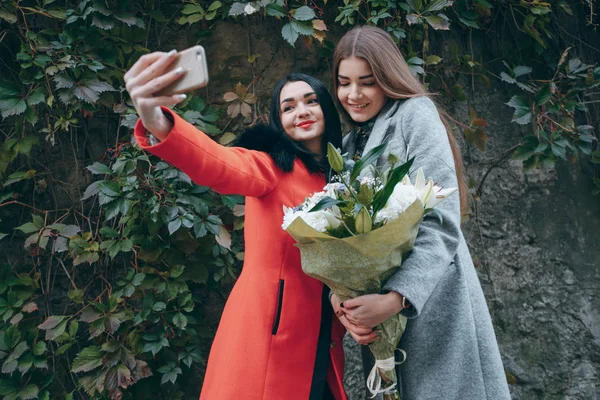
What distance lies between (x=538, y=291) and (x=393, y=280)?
158 cm

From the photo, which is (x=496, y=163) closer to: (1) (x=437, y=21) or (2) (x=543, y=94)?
(2) (x=543, y=94)

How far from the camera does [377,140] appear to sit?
1.75 metres

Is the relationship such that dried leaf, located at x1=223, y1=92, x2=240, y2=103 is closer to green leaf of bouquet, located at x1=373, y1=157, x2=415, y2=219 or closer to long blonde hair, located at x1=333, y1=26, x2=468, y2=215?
long blonde hair, located at x1=333, y1=26, x2=468, y2=215

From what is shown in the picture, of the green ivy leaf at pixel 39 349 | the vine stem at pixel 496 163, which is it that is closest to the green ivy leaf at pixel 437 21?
the vine stem at pixel 496 163

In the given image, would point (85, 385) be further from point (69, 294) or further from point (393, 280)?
point (393, 280)

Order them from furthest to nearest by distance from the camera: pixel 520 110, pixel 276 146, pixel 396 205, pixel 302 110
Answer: pixel 520 110 < pixel 302 110 < pixel 276 146 < pixel 396 205

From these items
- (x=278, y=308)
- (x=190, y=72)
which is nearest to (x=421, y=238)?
(x=278, y=308)

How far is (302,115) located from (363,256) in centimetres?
71

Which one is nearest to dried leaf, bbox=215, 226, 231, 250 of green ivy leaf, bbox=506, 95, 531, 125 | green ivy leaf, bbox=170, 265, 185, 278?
green ivy leaf, bbox=170, 265, 185, 278

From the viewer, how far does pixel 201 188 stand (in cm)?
231

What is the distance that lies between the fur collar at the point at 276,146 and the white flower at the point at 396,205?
1.70ft

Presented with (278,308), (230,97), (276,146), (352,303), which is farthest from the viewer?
(230,97)

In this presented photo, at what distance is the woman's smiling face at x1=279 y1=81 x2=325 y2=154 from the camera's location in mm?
1950

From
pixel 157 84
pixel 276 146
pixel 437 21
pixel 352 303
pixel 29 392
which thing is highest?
pixel 437 21
